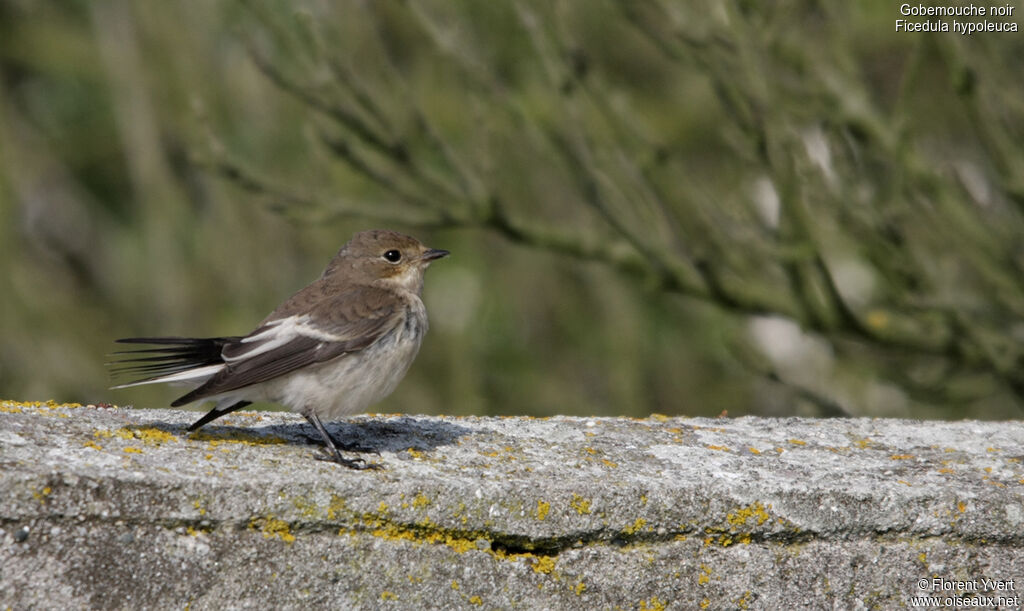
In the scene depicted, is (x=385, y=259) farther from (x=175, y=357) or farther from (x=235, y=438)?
(x=235, y=438)

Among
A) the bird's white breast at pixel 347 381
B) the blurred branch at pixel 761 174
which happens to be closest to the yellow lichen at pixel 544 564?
the bird's white breast at pixel 347 381

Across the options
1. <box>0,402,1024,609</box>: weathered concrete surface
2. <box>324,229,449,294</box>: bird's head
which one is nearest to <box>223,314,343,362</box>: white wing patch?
<box>0,402,1024,609</box>: weathered concrete surface

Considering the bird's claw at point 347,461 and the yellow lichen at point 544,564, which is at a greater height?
the bird's claw at point 347,461

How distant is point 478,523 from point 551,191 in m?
5.68

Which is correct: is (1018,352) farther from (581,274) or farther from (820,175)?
(581,274)

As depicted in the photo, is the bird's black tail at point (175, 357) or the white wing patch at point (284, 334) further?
the white wing patch at point (284, 334)

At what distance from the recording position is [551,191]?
8047mm

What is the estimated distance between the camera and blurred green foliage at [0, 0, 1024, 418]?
16.4 ft

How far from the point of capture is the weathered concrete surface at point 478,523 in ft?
7.36

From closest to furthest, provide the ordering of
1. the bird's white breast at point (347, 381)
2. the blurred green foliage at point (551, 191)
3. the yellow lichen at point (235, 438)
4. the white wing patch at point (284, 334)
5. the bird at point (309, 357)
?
the yellow lichen at point (235, 438)
the bird at point (309, 357)
the bird's white breast at point (347, 381)
the white wing patch at point (284, 334)
the blurred green foliage at point (551, 191)

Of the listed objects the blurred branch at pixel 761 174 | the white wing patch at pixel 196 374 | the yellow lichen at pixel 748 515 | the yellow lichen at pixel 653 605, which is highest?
the blurred branch at pixel 761 174

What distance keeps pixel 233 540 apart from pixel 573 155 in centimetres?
337

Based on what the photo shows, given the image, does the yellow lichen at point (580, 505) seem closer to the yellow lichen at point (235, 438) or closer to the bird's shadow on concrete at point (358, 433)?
the bird's shadow on concrete at point (358, 433)

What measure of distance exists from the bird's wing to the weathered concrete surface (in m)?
0.37
